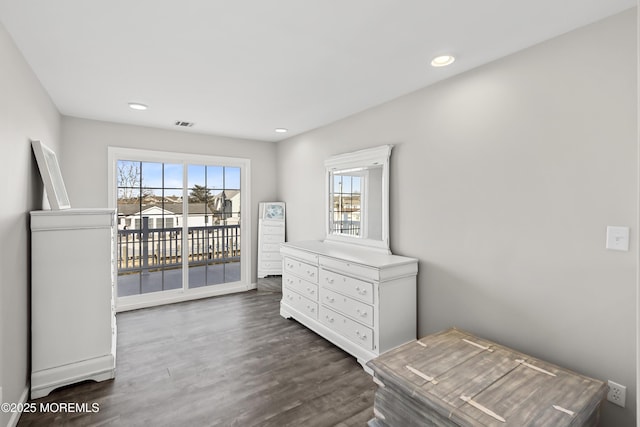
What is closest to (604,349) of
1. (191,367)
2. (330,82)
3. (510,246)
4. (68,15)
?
(510,246)

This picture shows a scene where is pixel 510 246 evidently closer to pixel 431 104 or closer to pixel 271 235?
pixel 431 104

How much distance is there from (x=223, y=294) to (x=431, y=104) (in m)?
3.88

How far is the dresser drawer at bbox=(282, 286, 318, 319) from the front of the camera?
341 centimetres

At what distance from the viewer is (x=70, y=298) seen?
2434 millimetres


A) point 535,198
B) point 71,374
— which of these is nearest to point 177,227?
point 71,374

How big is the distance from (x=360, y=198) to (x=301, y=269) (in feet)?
3.47

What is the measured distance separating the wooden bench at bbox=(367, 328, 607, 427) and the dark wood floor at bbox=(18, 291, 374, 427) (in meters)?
0.44

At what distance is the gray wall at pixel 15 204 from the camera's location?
6.02 feet

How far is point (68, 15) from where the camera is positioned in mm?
1769

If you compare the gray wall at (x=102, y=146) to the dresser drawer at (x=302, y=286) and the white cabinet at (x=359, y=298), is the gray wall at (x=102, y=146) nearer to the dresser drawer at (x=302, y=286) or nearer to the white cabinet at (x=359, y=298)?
the dresser drawer at (x=302, y=286)

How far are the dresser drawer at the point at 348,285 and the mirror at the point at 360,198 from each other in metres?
0.54

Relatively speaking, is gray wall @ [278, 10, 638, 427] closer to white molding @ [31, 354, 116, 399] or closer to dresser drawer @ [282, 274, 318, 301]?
dresser drawer @ [282, 274, 318, 301]

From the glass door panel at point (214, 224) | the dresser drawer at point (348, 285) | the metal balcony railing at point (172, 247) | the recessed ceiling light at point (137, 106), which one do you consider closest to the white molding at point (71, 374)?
the dresser drawer at point (348, 285)

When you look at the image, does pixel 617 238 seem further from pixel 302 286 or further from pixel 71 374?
pixel 71 374
